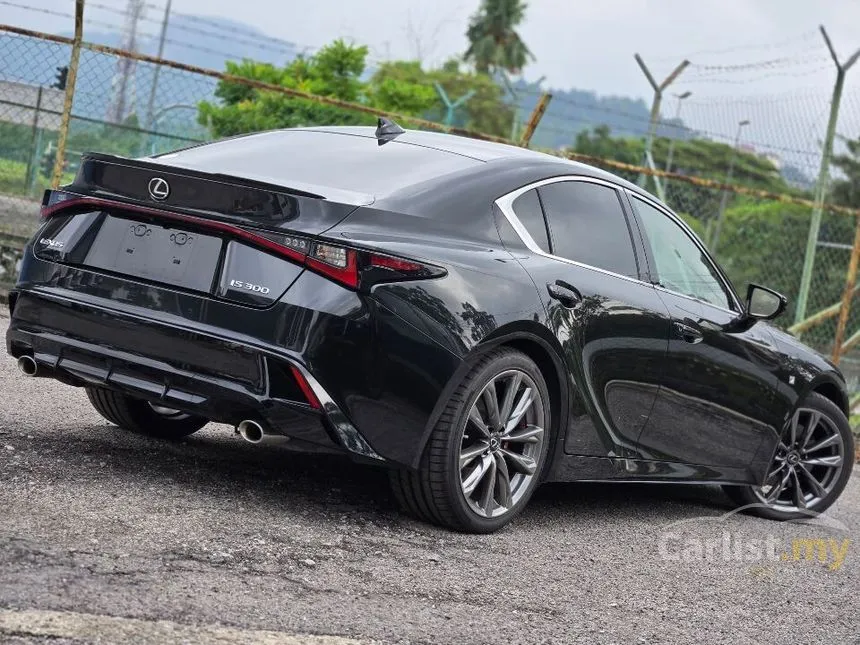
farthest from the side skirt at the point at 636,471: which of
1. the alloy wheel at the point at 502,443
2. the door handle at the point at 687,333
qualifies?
the door handle at the point at 687,333

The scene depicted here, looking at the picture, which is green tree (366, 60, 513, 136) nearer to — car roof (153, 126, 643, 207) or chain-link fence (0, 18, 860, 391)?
chain-link fence (0, 18, 860, 391)

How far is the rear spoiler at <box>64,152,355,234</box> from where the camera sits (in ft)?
15.2

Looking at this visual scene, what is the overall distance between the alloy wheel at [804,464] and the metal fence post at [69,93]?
20.1 feet

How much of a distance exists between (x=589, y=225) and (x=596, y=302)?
0.39m

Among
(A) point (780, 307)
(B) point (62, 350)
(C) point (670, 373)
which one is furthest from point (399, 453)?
(A) point (780, 307)

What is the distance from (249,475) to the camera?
5.53 meters

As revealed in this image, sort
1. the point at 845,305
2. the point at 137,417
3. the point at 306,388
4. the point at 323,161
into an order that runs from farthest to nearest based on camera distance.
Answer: the point at 845,305, the point at 137,417, the point at 323,161, the point at 306,388

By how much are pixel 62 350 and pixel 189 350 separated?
0.58 m

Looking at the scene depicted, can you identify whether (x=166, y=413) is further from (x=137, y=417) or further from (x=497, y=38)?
(x=497, y=38)

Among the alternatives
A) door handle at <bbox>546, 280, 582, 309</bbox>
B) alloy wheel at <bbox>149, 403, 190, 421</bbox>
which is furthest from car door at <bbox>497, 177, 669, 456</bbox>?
alloy wheel at <bbox>149, 403, 190, 421</bbox>

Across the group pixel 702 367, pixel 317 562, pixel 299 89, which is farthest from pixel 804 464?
pixel 299 89

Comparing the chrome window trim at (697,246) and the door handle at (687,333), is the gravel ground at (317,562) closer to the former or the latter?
the door handle at (687,333)

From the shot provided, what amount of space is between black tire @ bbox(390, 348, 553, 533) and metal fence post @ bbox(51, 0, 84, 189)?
6480 mm

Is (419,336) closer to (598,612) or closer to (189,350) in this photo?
(189,350)
